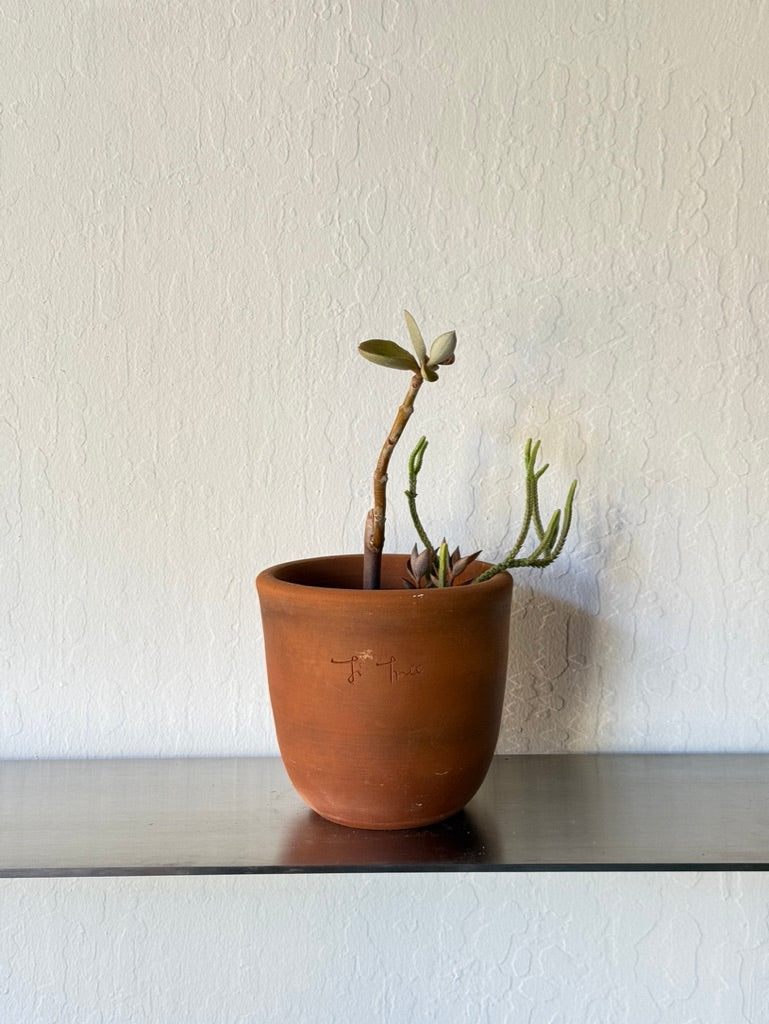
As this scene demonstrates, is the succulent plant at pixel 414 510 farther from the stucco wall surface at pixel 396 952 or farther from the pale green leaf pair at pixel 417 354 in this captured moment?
the stucco wall surface at pixel 396 952

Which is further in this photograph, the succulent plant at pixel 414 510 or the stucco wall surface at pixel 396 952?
the stucco wall surface at pixel 396 952

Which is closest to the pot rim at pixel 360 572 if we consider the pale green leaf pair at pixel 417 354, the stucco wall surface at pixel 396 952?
the pale green leaf pair at pixel 417 354

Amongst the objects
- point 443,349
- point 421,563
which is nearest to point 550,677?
point 421,563

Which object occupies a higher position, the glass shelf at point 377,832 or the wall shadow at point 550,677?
the wall shadow at point 550,677

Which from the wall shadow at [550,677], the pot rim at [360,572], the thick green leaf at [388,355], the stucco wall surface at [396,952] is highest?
the thick green leaf at [388,355]

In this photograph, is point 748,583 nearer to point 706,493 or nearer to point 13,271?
point 706,493

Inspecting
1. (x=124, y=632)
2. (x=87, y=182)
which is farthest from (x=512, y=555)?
(x=87, y=182)

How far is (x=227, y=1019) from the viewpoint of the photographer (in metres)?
0.69

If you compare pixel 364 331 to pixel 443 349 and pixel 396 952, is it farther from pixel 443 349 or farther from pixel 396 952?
pixel 396 952

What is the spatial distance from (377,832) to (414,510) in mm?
194

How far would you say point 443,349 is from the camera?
534 millimetres

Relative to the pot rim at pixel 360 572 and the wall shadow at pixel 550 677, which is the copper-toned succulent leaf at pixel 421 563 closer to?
the pot rim at pixel 360 572

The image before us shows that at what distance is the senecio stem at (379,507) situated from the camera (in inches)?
21.6
